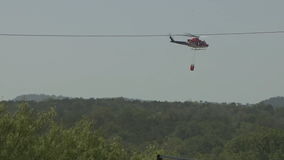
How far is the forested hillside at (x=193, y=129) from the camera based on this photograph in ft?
300

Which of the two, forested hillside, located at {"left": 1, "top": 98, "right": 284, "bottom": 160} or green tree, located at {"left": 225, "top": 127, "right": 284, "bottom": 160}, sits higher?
forested hillside, located at {"left": 1, "top": 98, "right": 284, "bottom": 160}

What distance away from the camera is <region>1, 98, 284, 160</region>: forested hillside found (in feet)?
300

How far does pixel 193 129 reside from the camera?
146500mm

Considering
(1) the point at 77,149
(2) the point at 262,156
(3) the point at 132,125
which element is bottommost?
(1) the point at 77,149

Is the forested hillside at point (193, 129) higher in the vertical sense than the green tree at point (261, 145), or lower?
higher

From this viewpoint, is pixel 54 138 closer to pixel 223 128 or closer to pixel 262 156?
pixel 262 156

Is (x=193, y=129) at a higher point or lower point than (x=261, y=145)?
higher

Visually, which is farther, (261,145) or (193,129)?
(193,129)

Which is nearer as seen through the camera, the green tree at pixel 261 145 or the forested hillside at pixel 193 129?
the green tree at pixel 261 145

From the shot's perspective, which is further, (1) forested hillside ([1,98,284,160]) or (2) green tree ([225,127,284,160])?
(1) forested hillside ([1,98,284,160])

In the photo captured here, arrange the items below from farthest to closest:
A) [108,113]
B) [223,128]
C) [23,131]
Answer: [108,113], [223,128], [23,131]

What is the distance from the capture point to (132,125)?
159 metres

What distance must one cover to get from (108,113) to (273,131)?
87011 millimetres

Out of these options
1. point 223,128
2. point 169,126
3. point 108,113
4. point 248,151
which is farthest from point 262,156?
point 108,113
